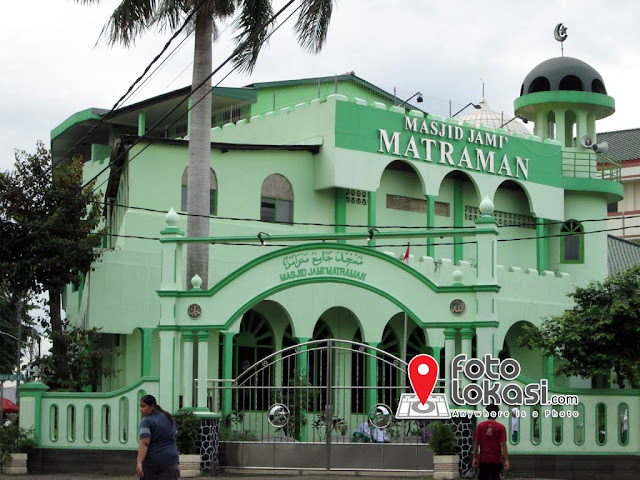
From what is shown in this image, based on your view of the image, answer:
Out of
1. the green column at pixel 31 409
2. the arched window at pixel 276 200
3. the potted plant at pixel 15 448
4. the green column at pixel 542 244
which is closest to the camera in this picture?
the potted plant at pixel 15 448

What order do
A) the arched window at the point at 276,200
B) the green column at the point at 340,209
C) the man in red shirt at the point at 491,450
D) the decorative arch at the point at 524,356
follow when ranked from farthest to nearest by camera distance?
1. the decorative arch at the point at 524,356
2. the green column at the point at 340,209
3. the arched window at the point at 276,200
4. the man in red shirt at the point at 491,450

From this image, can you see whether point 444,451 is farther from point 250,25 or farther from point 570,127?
point 570,127

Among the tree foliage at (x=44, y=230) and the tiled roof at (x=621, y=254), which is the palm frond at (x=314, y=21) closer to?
the tree foliage at (x=44, y=230)

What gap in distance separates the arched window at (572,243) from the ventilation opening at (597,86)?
210 inches

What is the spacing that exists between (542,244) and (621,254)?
1216cm

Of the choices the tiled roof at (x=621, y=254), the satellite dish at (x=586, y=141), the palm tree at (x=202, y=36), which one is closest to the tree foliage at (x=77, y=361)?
the palm tree at (x=202, y=36)

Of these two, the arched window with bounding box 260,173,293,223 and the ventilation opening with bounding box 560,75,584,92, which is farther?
the ventilation opening with bounding box 560,75,584,92

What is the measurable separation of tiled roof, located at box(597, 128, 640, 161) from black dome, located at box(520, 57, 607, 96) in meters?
25.8

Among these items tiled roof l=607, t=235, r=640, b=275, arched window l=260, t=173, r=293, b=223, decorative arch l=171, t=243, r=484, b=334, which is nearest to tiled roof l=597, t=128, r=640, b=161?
tiled roof l=607, t=235, r=640, b=275

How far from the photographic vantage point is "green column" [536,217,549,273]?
40.7 metres

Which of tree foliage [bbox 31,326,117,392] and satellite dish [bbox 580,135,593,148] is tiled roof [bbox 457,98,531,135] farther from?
tree foliage [bbox 31,326,117,392]

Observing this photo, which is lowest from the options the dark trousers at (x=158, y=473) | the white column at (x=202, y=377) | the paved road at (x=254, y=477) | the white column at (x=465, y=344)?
the paved road at (x=254, y=477)

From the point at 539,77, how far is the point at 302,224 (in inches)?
544

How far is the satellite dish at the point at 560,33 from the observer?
45.6m
